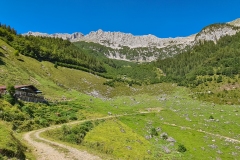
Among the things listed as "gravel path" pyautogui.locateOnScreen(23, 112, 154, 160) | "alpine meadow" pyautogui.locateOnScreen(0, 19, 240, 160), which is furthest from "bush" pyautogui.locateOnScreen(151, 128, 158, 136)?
"gravel path" pyautogui.locateOnScreen(23, 112, 154, 160)

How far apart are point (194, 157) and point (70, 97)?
172 ft

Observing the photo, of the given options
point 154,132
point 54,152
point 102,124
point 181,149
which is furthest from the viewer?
point 102,124

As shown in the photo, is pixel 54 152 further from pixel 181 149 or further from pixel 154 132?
pixel 154 132

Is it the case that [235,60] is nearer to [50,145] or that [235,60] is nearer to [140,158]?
[140,158]

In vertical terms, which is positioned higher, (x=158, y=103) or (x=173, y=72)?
(x=173, y=72)

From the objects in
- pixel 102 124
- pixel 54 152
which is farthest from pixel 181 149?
pixel 54 152

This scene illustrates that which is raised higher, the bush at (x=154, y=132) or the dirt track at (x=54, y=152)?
the dirt track at (x=54, y=152)

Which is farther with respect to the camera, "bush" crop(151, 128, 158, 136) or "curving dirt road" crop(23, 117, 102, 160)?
"bush" crop(151, 128, 158, 136)

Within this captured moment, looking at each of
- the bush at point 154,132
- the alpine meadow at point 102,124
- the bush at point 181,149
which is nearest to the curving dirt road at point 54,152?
the alpine meadow at point 102,124

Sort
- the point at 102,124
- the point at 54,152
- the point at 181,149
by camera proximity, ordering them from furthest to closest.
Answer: the point at 102,124
the point at 181,149
the point at 54,152

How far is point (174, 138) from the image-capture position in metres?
45.0

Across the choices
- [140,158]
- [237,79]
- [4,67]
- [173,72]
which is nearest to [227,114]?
[140,158]

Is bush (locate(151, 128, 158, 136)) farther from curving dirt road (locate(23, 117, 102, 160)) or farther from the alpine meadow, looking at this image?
curving dirt road (locate(23, 117, 102, 160))

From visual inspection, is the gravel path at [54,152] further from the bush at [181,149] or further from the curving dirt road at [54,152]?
the bush at [181,149]
